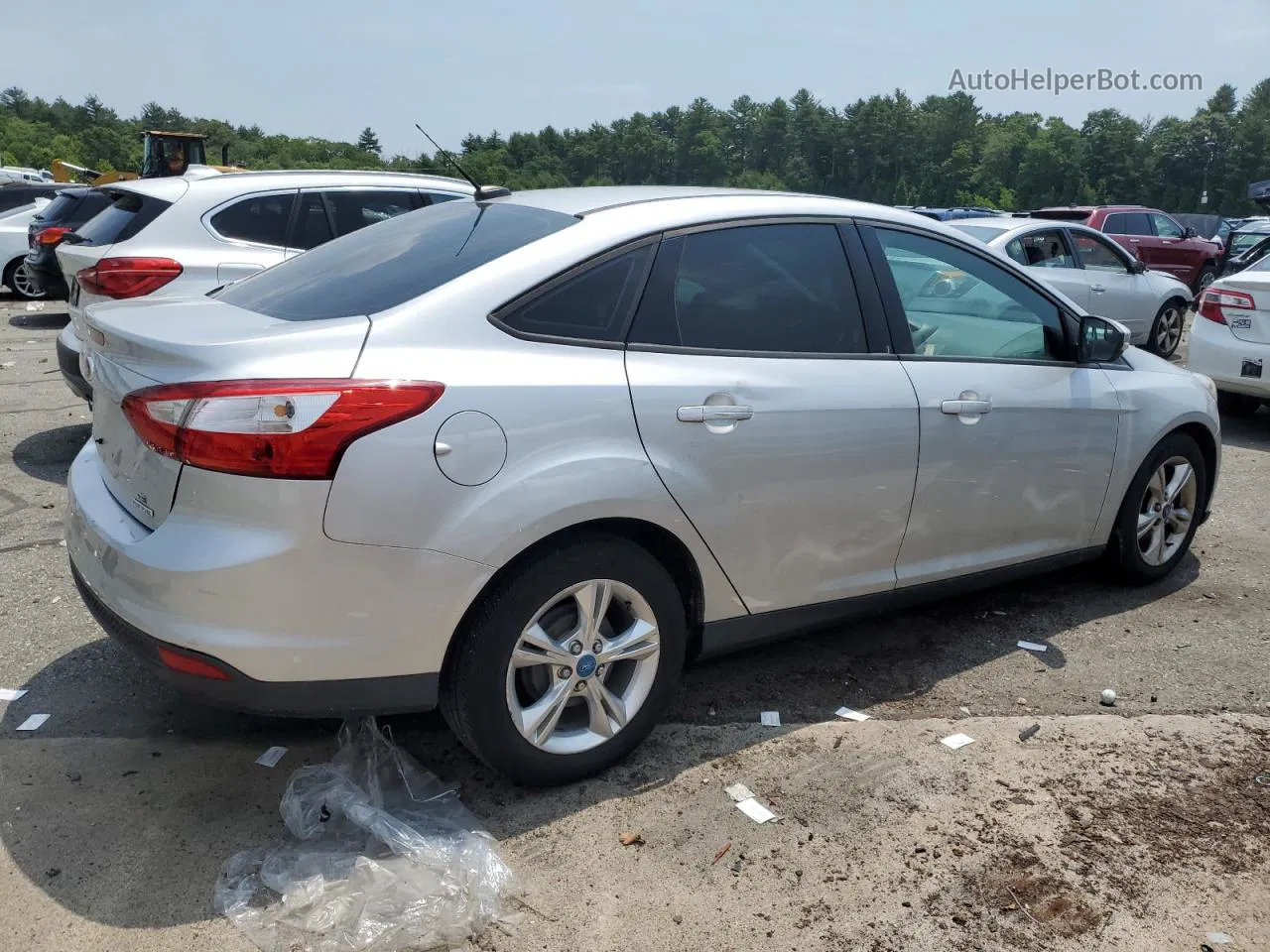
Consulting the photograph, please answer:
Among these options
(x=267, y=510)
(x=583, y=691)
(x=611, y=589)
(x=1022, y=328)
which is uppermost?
(x=1022, y=328)

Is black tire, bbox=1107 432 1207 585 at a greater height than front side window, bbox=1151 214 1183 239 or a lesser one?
lesser

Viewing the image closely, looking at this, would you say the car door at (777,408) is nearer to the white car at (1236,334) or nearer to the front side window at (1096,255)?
the white car at (1236,334)

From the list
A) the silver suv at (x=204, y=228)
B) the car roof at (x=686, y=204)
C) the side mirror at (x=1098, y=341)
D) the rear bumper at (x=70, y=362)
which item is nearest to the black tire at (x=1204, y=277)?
the silver suv at (x=204, y=228)

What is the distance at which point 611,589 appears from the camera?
10.1 feet

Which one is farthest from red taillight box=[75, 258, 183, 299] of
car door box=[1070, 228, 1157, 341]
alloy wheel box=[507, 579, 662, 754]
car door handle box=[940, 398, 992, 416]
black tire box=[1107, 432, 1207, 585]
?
car door box=[1070, 228, 1157, 341]

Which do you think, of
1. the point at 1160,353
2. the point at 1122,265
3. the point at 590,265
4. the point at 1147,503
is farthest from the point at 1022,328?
the point at 1160,353

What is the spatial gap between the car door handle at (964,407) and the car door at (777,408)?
176mm

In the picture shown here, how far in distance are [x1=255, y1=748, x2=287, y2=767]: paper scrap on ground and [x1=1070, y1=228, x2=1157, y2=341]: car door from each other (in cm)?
1017

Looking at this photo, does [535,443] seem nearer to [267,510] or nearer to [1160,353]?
[267,510]

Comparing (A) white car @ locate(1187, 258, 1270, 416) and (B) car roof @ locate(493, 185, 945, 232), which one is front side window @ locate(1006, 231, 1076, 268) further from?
(B) car roof @ locate(493, 185, 945, 232)

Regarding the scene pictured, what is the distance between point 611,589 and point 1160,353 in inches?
452

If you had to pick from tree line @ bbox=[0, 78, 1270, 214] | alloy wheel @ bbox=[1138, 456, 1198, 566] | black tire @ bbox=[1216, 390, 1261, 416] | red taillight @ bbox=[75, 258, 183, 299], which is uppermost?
tree line @ bbox=[0, 78, 1270, 214]

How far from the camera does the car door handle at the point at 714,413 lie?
10.3 feet

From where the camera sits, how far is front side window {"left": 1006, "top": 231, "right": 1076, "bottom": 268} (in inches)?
410
